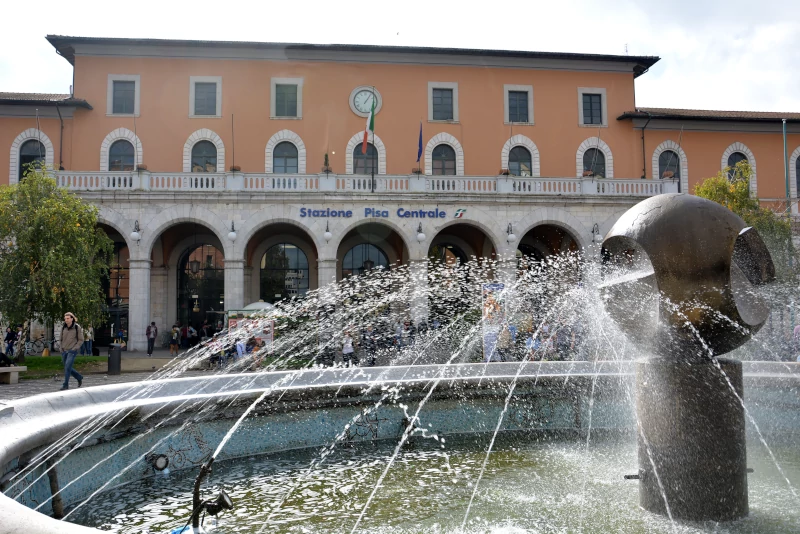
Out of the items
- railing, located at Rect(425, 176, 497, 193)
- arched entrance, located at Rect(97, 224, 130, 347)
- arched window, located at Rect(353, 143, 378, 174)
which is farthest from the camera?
arched window, located at Rect(353, 143, 378, 174)

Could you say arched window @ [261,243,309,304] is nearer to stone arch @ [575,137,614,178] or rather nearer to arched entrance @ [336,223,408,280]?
arched entrance @ [336,223,408,280]

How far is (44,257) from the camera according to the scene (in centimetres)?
1841

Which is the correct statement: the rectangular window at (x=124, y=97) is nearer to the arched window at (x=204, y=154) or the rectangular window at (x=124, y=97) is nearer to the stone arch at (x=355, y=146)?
the arched window at (x=204, y=154)

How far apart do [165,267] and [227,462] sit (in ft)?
73.7

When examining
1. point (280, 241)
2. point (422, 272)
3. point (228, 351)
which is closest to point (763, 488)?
point (228, 351)

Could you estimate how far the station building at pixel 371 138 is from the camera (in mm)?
26500

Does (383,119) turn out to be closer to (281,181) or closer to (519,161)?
(519,161)

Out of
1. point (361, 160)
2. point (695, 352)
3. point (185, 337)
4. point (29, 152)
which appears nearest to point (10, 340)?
point (185, 337)

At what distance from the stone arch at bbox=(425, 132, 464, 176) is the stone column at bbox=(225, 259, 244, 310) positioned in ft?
35.5

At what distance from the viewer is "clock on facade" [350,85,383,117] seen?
98.0 feet

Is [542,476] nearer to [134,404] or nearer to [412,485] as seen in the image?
[412,485]

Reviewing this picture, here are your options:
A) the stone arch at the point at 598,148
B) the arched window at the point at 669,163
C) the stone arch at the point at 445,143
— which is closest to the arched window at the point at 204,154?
the stone arch at the point at 445,143

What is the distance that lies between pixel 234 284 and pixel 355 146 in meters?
9.78

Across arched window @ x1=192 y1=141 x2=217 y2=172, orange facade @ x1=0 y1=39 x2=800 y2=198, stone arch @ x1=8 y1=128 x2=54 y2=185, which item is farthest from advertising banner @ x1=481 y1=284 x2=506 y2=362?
stone arch @ x1=8 y1=128 x2=54 y2=185
